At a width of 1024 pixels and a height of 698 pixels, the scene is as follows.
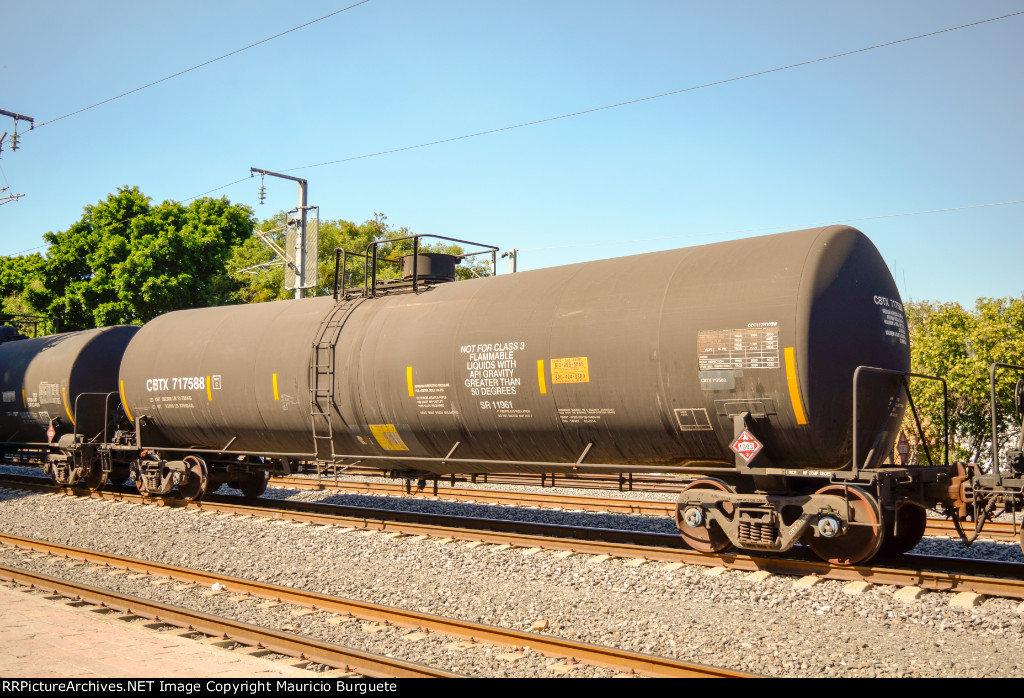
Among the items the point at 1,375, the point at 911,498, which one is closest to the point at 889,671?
the point at 911,498

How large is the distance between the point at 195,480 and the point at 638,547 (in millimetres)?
10282

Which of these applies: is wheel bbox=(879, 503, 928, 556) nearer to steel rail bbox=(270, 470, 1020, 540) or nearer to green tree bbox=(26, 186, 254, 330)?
steel rail bbox=(270, 470, 1020, 540)

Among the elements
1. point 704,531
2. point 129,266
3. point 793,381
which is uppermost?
point 129,266

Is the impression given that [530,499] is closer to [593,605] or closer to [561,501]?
[561,501]

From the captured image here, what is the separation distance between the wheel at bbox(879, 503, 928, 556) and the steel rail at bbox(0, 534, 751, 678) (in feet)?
16.6

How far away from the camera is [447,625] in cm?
760

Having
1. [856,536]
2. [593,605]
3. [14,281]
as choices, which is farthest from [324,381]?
[14,281]

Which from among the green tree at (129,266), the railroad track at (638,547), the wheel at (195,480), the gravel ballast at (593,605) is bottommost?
the gravel ballast at (593,605)

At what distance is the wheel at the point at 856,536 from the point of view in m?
8.72

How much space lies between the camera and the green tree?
40.7 meters

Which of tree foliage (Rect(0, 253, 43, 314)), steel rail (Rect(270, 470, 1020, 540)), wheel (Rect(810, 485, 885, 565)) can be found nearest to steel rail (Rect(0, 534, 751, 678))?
steel rail (Rect(270, 470, 1020, 540))

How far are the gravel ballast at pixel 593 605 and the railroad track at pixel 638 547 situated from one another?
29 cm

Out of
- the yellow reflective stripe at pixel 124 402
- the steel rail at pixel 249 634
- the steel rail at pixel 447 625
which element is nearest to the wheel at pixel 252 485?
the yellow reflective stripe at pixel 124 402

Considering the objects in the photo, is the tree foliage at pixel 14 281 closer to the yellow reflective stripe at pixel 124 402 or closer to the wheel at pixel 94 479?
the wheel at pixel 94 479
